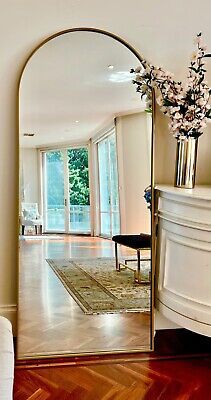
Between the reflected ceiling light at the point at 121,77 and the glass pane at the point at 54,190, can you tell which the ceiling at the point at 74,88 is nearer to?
the reflected ceiling light at the point at 121,77

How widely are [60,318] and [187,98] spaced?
1.51 metres

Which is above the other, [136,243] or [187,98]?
[187,98]

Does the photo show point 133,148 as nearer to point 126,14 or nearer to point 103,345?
point 126,14

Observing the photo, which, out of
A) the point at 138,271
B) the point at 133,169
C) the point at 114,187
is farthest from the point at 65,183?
the point at 138,271

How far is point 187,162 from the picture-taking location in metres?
2.48

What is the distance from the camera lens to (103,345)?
103 inches

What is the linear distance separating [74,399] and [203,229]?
3.30 feet

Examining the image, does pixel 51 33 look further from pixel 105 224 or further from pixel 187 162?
pixel 105 224

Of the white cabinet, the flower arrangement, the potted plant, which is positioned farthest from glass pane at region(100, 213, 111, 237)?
the flower arrangement

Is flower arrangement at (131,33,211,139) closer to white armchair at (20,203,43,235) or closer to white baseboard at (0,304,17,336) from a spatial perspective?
white armchair at (20,203,43,235)

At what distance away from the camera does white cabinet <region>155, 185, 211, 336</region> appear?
207 cm

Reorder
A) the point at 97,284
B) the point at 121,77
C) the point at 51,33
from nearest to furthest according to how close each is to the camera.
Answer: the point at 51,33 < the point at 121,77 < the point at 97,284

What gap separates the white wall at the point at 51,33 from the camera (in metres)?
2.51

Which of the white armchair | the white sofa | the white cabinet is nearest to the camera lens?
the white sofa
